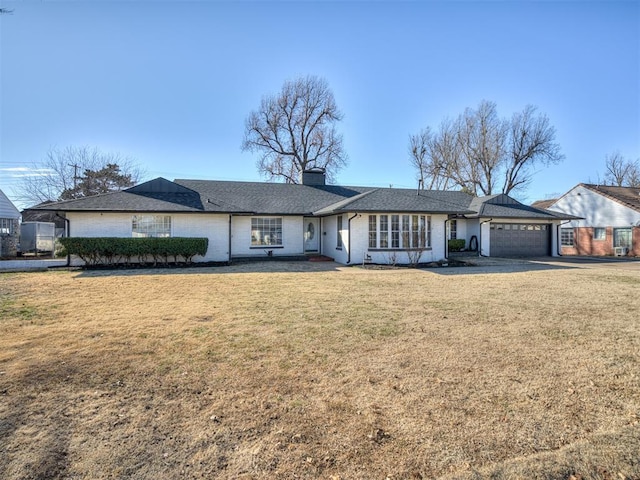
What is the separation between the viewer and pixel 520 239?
22000 mm

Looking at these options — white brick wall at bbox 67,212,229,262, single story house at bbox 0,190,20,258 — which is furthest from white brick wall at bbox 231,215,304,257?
single story house at bbox 0,190,20,258

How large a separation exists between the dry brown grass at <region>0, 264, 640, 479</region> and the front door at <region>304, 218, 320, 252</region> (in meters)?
12.6

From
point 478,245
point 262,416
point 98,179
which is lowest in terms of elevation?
point 262,416

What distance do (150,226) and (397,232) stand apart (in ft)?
38.4

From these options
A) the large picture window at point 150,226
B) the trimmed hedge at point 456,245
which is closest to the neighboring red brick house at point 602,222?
the trimmed hedge at point 456,245

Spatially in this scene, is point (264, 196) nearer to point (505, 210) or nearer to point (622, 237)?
point (505, 210)

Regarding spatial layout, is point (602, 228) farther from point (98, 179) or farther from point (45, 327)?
point (98, 179)

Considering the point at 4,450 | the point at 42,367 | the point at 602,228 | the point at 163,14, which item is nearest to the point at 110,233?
the point at 163,14

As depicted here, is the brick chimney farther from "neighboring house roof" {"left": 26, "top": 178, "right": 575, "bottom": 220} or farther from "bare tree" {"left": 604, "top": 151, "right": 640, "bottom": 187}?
"bare tree" {"left": 604, "top": 151, "right": 640, "bottom": 187}

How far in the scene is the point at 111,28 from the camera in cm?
1112

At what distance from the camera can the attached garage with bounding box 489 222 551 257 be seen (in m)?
21.5

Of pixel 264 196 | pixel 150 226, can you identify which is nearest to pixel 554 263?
pixel 264 196

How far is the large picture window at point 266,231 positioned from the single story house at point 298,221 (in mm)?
53

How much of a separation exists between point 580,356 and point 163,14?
13.9m
